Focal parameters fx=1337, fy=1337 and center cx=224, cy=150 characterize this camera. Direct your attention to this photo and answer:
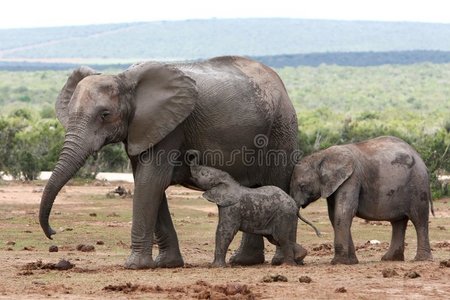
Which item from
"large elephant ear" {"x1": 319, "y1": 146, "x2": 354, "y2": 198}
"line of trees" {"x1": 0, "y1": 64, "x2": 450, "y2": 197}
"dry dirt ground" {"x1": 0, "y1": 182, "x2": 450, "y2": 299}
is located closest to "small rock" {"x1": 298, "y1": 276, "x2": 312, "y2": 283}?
"dry dirt ground" {"x1": 0, "y1": 182, "x2": 450, "y2": 299}

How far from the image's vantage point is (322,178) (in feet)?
46.2

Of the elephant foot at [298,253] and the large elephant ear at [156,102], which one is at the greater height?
the large elephant ear at [156,102]

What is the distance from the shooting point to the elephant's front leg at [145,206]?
13492 mm

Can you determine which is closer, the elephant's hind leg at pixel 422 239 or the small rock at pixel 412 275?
the small rock at pixel 412 275

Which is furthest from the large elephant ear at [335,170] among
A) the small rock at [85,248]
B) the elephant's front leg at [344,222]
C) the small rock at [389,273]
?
the small rock at [85,248]

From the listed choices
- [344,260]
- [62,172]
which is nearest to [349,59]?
[344,260]

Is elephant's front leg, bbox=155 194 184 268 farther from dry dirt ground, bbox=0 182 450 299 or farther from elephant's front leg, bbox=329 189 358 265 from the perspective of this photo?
elephant's front leg, bbox=329 189 358 265

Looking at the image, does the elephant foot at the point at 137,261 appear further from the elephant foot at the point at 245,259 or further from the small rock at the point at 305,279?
the small rock at the point at 305,279

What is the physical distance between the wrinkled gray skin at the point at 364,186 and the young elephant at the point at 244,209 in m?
0.50

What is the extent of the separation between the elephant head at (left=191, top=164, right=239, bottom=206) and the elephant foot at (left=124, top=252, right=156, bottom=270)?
0.89 meters

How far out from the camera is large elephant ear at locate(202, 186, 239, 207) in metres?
13.5

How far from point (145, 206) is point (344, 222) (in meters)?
2.09

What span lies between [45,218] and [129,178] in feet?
63.3

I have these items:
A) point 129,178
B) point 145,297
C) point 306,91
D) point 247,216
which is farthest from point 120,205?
point 306,91
